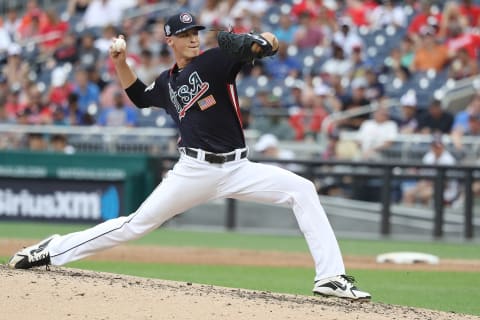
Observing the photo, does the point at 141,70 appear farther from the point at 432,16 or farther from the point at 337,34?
the point at 432,16

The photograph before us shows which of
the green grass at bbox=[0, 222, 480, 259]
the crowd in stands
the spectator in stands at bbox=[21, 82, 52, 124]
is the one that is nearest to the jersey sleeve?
the green grass at bbox=[0, 222, 480, 259]

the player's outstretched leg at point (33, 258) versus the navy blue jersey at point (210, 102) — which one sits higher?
the navy blue jersey at point (210, 102)

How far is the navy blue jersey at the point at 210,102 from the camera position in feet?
22.3

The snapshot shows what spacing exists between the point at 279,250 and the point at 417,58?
206 inches

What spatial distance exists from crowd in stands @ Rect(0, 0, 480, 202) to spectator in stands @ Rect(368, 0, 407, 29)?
0.02 m

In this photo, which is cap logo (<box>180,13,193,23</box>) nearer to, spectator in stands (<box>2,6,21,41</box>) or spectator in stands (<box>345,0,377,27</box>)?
spectator in stands (<box>345,0,377,27</box>)

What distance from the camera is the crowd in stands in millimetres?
15516

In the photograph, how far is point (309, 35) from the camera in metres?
17.6

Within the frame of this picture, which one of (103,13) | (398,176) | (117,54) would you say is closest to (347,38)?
(398,176)

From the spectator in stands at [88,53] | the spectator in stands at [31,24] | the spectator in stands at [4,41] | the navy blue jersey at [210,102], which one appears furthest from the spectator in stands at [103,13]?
the navy blue jersey at [210,102]

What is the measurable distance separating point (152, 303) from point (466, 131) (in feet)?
30.4

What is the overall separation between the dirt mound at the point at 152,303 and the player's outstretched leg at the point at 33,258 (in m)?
0.21

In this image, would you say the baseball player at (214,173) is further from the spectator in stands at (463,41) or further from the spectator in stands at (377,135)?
the spectator in stands at (463,41)

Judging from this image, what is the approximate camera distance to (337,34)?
17.3 metres
